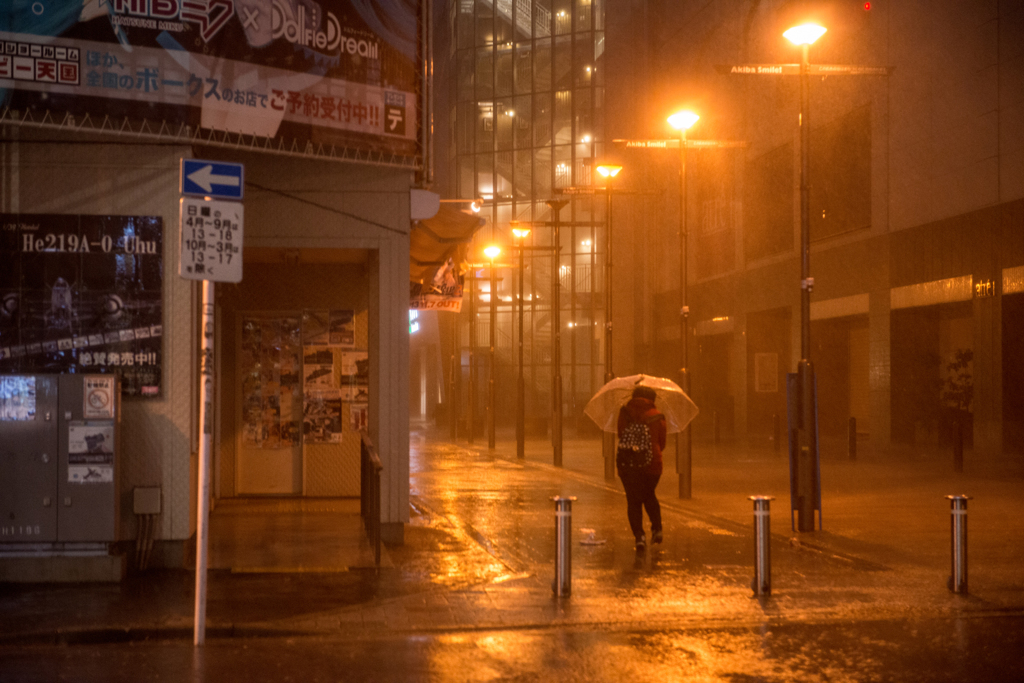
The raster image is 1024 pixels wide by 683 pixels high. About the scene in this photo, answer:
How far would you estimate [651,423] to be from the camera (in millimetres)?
11672

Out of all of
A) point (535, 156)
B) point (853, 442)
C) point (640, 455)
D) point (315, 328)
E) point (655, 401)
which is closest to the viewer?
point (640, 455)

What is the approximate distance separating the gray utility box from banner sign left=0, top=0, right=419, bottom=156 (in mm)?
2516

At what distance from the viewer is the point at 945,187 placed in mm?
24516

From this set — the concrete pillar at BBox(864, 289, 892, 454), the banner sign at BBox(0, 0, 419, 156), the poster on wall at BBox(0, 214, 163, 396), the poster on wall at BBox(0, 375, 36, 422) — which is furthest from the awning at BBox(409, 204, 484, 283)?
the concrete pillar at BBox(864, 289, 892, 454)

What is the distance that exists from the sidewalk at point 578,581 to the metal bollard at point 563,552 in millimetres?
174

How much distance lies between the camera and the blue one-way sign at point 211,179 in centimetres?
740

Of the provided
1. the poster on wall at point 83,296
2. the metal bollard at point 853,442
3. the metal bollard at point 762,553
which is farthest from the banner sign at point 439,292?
the metal bollard at point 853,442

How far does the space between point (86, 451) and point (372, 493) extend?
2.65 m

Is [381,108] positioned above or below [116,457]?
above

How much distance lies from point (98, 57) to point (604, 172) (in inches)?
503

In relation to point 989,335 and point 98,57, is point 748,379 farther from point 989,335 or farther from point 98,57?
point 98,57

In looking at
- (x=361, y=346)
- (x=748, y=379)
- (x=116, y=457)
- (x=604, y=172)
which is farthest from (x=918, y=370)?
(x=116, y=457)

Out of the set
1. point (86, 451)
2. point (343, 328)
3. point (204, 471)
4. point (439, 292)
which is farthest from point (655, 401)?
point (439, 292)

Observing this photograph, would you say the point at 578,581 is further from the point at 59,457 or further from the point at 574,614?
the point at 59,457
